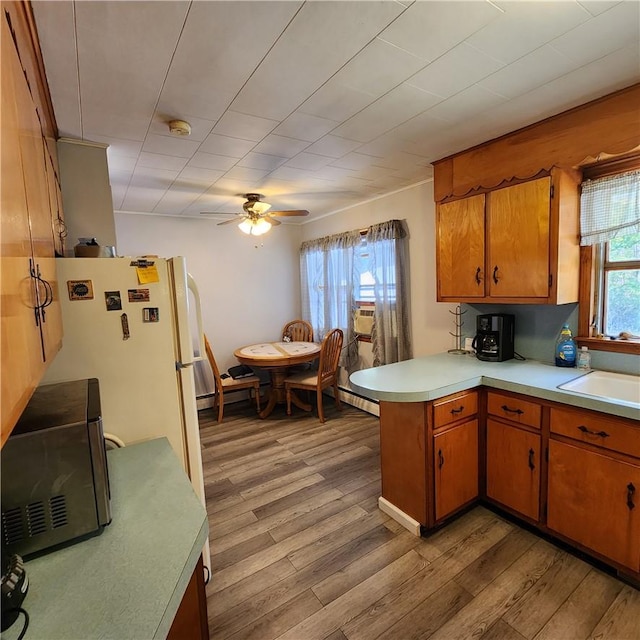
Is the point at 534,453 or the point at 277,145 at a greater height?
the point at 277,145

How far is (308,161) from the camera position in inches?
101

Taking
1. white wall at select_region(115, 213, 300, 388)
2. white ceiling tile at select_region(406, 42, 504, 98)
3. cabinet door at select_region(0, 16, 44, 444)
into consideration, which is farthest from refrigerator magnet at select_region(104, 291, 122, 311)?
white wall at select_region(115, 213, 300, 388)

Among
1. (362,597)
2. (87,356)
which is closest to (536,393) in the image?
(362,597)

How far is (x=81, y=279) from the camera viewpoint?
1.55m

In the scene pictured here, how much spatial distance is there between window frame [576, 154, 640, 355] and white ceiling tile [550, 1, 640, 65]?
29.7 inches

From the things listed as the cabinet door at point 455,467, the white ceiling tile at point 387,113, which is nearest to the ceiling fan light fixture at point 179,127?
the white ceiling tile at point 387,113

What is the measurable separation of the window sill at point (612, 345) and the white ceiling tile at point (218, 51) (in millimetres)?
2314

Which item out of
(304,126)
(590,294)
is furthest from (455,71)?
(590,294)

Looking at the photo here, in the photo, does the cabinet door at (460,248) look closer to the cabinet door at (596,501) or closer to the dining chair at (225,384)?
the cabinet door at (596,501)

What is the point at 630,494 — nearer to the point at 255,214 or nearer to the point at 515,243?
the point at 515,243

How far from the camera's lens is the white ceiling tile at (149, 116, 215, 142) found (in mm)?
1830

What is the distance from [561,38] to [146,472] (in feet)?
7.73

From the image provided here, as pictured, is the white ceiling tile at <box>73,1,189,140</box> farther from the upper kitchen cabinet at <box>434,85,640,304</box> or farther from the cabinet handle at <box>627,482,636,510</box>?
the cabinet handle at <box>627,482,636,510</box>

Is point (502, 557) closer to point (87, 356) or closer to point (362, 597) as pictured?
point (362, 597)
